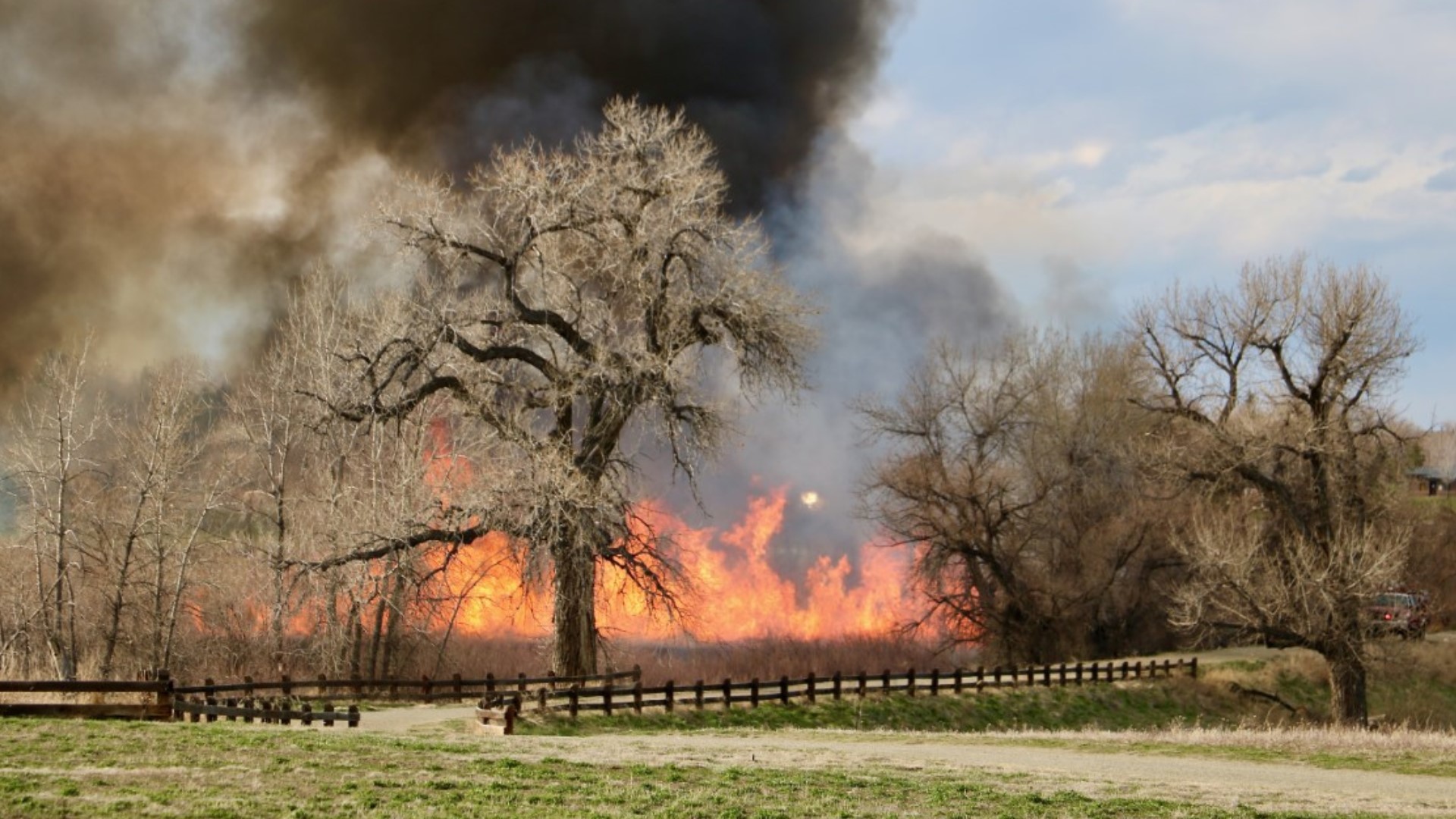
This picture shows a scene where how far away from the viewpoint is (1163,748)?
2944 cm

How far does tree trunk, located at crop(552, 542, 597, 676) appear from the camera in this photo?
3781 centimetres

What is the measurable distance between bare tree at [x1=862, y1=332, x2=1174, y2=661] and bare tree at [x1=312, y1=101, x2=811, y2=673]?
2590 centimetres

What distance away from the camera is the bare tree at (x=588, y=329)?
122 feet

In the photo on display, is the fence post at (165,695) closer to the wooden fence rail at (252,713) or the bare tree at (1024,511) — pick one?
the wooden fence rail at (252,713)

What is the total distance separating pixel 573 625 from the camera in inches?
1518

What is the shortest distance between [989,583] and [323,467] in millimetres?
31986

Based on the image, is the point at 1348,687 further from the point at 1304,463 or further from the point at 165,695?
the point at 165,695

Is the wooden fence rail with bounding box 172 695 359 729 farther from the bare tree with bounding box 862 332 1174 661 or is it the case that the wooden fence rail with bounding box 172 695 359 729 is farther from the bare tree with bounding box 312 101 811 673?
the bare tree with bounding box 862 332 1174 661

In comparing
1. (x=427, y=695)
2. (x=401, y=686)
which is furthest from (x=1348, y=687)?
(x=401, y=686)

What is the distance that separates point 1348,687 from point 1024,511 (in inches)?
955

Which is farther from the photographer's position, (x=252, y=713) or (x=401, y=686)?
(x=401, y=686)

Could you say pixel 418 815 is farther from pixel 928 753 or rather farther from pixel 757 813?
pixel 928 753

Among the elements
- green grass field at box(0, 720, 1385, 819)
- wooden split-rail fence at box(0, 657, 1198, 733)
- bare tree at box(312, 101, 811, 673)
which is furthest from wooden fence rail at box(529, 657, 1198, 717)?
green grass field at box(0, 720, 1385, 819)

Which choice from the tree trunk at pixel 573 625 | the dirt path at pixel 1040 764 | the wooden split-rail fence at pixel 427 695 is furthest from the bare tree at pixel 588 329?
the dirt path at pixel 1040 764
